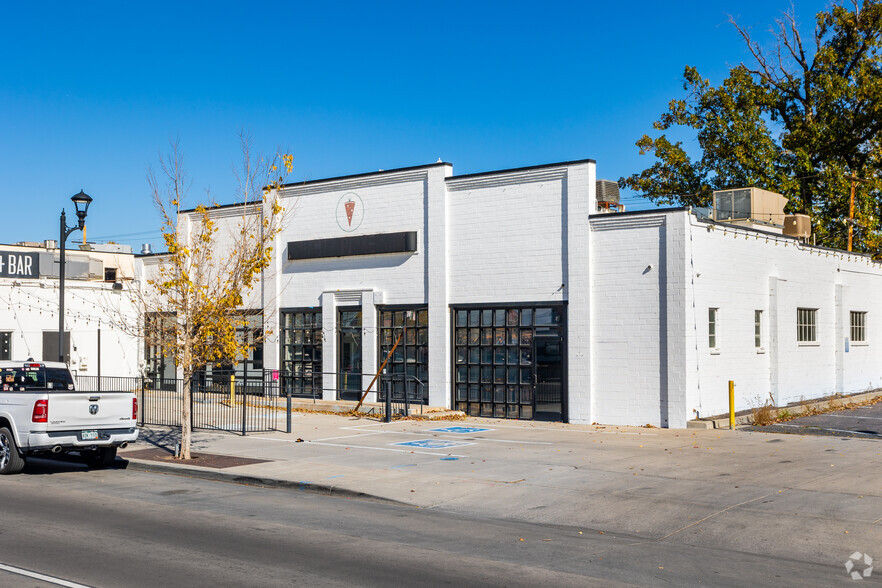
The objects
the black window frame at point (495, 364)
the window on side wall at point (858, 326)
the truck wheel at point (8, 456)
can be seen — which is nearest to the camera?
the truck wheel at point (8, 456)

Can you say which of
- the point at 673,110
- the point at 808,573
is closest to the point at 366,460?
the point at 808,573

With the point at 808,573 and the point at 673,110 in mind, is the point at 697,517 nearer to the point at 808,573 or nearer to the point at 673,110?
the point at 808,573

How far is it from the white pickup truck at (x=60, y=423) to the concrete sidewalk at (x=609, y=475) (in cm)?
141

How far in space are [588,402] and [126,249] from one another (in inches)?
1170

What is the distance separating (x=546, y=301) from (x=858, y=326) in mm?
15078

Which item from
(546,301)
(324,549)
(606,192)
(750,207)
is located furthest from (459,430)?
(324,549)

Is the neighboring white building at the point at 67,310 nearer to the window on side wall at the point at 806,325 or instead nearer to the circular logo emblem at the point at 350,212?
the circular logo emblem at the point at 350,212

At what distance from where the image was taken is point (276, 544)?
9.82 meters

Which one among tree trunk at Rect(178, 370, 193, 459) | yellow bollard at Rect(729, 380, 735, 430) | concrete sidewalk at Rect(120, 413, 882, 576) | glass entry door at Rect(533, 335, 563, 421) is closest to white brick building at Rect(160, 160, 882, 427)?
glass entry door at Rect(533, 335, 563, 421)

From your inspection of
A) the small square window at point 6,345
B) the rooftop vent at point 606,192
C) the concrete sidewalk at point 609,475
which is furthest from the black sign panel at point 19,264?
the rooftop vent at point 606,192

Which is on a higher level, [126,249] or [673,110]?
[673,110]

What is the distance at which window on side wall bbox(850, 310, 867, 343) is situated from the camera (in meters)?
31.7

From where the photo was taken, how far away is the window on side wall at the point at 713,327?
22.5 metres

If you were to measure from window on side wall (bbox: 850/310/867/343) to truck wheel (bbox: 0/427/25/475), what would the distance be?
28.1 m
